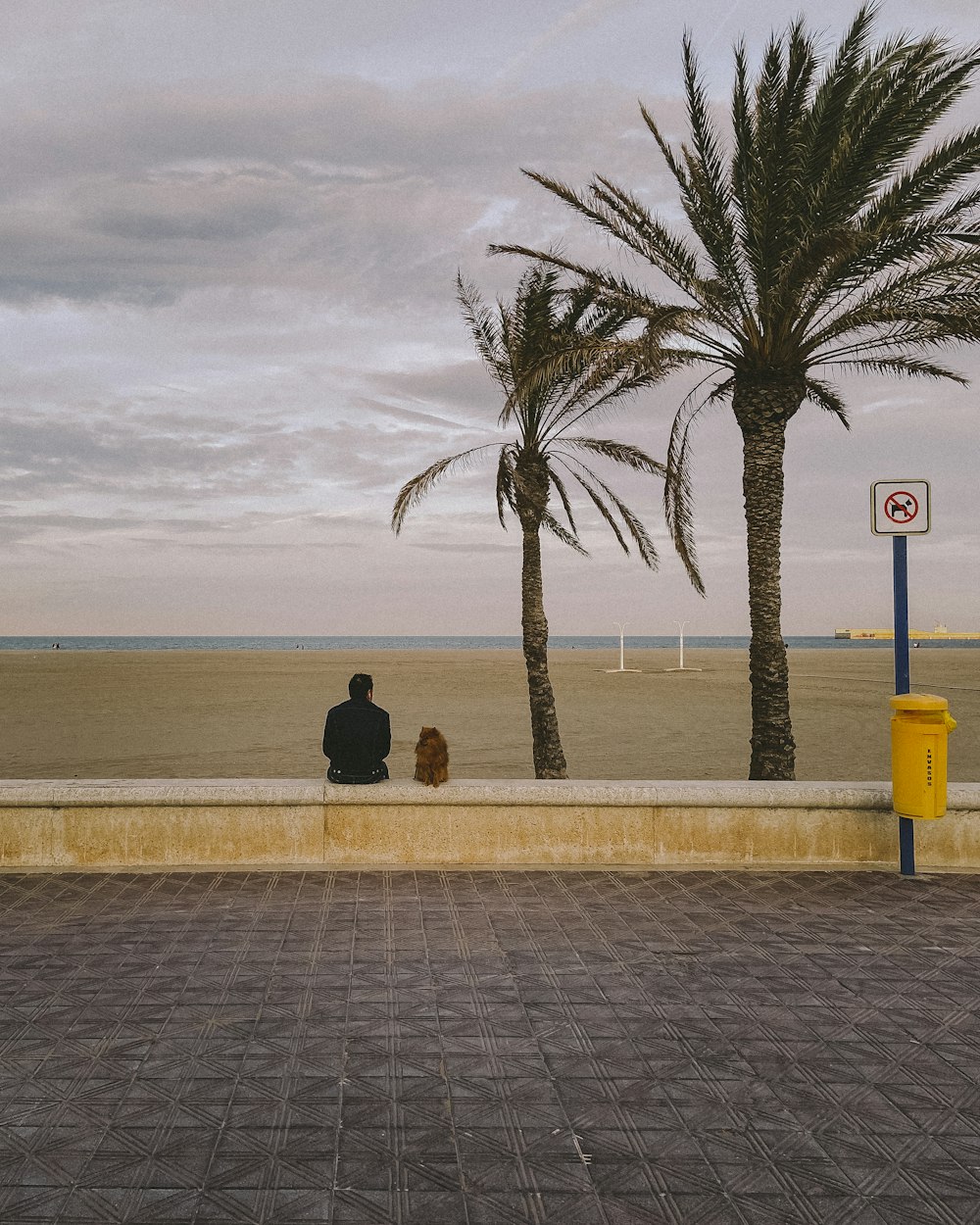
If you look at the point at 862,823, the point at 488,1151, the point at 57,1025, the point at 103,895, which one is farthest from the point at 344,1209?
the point at 862,823

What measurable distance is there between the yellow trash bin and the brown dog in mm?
3092

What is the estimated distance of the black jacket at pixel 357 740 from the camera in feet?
22.0

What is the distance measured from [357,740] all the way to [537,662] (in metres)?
9.25

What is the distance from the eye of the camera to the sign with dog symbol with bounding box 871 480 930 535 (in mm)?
6426

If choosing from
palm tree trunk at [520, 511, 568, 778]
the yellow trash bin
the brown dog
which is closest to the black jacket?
the brown dog

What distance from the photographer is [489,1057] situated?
3781 millimetres

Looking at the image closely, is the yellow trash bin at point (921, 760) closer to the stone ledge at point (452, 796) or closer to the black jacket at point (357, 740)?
the stone ledge at point (452, 796)

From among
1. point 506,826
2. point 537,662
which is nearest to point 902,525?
point 506,826

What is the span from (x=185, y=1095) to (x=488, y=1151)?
1.17 meters

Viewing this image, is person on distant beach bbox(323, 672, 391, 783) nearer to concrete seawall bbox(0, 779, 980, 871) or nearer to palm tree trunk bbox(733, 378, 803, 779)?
concrete seawall bbox(0, 779, 980, 871)

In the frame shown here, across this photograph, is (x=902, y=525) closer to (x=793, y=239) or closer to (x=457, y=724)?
(x=793, y=239)

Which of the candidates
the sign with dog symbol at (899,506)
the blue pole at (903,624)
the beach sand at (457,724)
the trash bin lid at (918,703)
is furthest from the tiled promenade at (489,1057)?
the beach sand at (457,724)

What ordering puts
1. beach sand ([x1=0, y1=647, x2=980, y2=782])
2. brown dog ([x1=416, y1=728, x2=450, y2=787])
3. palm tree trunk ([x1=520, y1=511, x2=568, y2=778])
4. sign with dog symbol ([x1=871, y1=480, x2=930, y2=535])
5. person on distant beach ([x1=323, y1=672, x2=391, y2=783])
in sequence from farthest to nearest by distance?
beach sand ([x1=0, y1=647, x2=980, y2=782]) → palm tree trunk ([x1=520, y1=511, x2=568, y2=778]) → person on distant beach ([x1=323, y1=672, x2=391, y2=783]) → brown dog ([x1=416, y1=728, x2=450, y2=787]) → sign with dog symbol ([x1=871, y1=480, x2=930, y2=535])

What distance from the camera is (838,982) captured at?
4.57m
